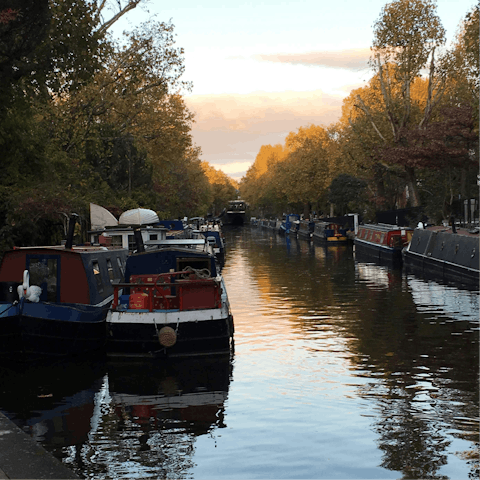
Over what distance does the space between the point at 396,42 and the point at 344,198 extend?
25.5 meters

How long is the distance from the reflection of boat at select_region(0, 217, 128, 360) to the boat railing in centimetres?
106

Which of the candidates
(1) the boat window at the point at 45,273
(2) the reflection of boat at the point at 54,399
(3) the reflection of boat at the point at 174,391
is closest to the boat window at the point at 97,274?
(1) the boat window at the point at 45,273

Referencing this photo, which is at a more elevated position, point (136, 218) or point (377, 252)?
point (136, 218)

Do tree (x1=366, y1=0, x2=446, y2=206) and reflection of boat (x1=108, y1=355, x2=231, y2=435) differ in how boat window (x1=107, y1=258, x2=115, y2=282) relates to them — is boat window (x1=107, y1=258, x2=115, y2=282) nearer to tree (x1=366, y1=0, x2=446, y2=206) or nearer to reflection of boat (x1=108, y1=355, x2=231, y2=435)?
reflection of boat (x1=108, y1=355, x2=231, y2=435)

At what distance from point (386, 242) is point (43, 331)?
36.7 meters

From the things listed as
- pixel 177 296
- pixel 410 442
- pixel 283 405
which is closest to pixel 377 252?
pixel 177 296

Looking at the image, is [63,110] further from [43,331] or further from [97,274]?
[43,331]

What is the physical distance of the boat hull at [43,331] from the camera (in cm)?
1830

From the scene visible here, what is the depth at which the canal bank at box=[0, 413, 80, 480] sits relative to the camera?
834 cm

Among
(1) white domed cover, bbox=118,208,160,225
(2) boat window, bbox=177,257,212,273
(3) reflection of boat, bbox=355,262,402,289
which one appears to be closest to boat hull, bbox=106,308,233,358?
(2) boat window, bbox=177,257,212,273

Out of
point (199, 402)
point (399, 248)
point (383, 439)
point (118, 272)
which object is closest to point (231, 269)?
point (399, 248)

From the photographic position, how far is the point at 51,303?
19.1 meters

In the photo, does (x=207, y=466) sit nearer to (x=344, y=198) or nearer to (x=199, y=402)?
(x=199, y=402)

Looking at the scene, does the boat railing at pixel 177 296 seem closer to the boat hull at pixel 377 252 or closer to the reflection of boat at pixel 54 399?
the reflection of boat at pixel 54 399
